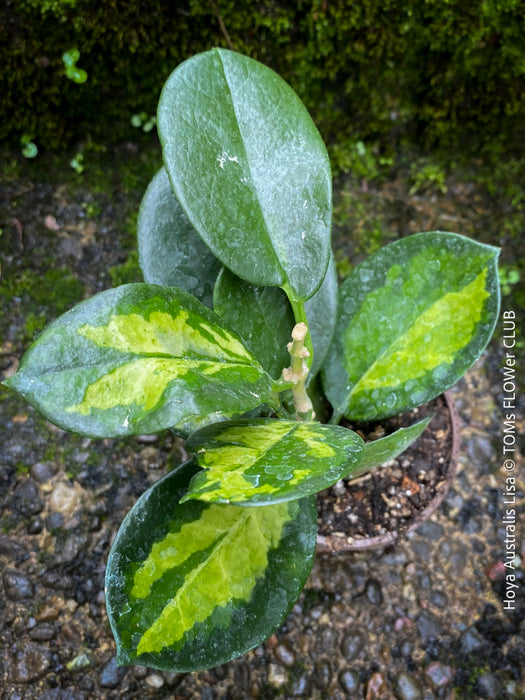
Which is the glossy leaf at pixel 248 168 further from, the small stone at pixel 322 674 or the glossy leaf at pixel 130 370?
the small stone at pixel 322 674

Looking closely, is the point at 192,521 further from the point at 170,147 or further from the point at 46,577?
the point at 46,577

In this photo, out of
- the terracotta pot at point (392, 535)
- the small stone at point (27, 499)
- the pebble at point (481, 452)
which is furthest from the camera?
the pebble at point (481, 452)

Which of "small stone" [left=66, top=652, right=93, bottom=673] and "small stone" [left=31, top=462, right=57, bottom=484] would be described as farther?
"small stone" [left=31, top=462, right=57, bottom=484]

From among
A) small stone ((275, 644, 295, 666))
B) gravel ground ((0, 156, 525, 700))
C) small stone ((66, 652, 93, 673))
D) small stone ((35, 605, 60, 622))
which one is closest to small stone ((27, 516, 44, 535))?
gravel ground ((0, 156, 525, 700))

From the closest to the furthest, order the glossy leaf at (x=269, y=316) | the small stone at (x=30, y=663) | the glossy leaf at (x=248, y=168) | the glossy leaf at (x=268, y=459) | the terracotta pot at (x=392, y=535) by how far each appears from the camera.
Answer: the glossy leaf at (x=268, y=459)
the glossy leaf at (x=248, y=168)
the glossy leaf at (x=269, y=316)
the terracotta pot at (x=392, y=535)
the small stone at (x=30, y=663)

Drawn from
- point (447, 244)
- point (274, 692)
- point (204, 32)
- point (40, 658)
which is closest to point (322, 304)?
point (447, 244)

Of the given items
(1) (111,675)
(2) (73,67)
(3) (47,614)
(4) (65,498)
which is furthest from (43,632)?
(2) (73,67)

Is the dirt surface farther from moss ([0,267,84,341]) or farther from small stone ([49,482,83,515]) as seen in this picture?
moss ([0,267,84,341])

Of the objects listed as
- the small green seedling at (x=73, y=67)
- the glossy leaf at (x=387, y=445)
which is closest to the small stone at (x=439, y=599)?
the glossy leaf at (x=387, y=445)
